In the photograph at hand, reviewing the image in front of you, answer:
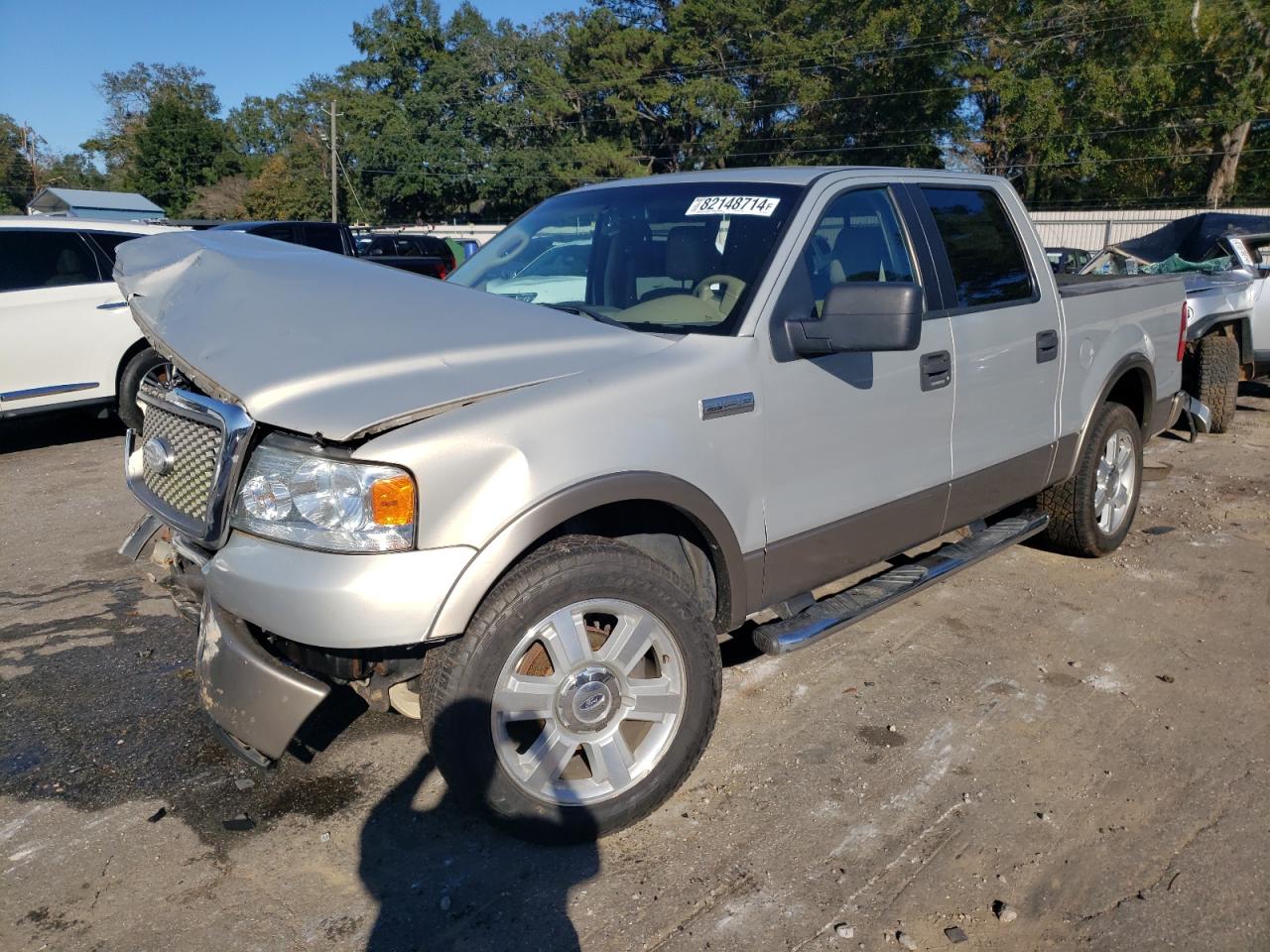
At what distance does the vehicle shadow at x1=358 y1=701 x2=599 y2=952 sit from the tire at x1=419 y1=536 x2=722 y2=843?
4 centimetres

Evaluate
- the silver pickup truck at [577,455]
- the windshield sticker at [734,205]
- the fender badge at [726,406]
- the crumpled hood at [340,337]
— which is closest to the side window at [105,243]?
the silver pickup truck at [577,455]

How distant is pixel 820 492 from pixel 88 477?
579 cm

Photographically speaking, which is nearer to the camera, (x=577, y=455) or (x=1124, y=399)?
(x=577, y=455)

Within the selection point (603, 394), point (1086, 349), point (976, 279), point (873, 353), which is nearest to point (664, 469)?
point (603, 394)

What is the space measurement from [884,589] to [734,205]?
156 cm

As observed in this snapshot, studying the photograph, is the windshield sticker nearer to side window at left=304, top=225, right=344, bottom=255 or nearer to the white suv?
the white suv

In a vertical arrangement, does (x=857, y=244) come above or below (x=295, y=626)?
above

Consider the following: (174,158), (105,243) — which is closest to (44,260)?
(105,243)

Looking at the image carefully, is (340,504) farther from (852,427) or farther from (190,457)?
(852,427)

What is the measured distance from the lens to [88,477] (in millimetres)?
7184

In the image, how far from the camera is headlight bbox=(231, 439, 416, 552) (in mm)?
2506

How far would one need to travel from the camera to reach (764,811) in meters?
3.17

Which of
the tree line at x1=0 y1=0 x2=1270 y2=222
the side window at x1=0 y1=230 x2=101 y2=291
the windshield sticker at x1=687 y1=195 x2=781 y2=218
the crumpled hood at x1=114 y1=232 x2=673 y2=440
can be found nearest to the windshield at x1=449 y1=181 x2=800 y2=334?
the windshield sticker at x1=687 y1=195 x2=781 y2=218

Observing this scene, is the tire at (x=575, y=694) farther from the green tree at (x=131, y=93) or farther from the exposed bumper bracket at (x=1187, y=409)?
the green tree at (x=131, y=93)
